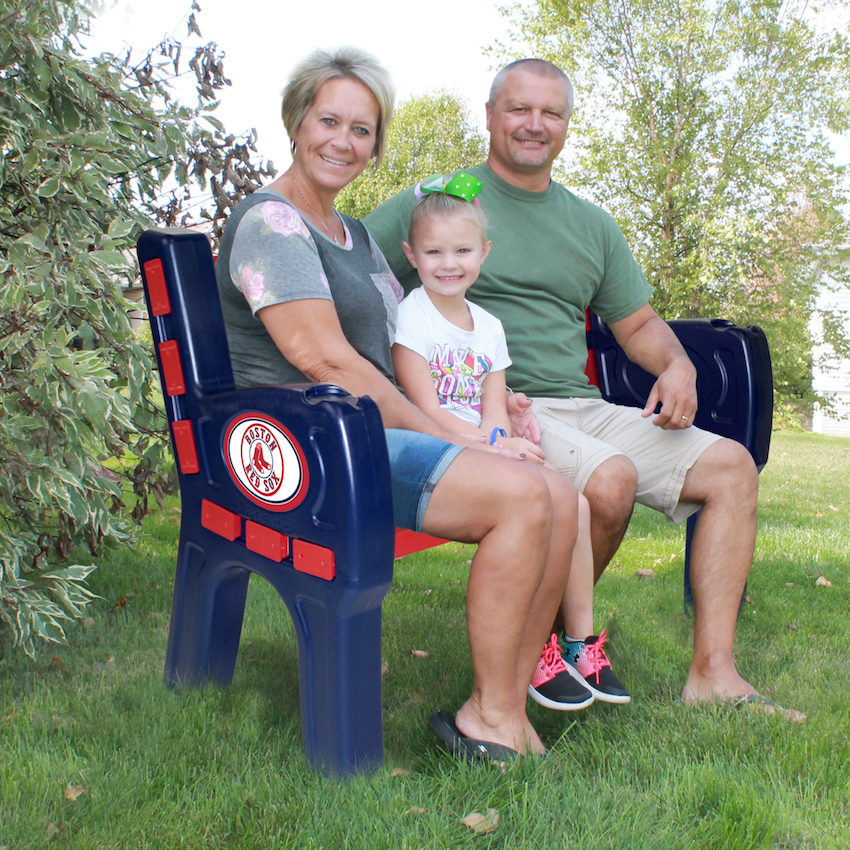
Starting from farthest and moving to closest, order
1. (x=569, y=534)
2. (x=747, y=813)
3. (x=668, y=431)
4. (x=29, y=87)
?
(x=668, y=431) < (x=29, y=87) < (x=569, y=534) < (x=747, y=813)

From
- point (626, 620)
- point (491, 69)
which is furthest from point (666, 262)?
point (626, 620)

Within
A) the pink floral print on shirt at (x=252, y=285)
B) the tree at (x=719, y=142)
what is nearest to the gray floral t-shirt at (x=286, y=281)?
the pink floral print on shirt at (x=252, y=285)

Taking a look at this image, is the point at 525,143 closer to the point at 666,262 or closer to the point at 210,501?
the point at 210,501

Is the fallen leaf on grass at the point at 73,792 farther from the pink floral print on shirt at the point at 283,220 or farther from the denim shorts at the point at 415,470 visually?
the pink floral print on shirt at the point at 283,220

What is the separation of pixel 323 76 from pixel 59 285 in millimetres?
887

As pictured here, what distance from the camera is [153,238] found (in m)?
2.09

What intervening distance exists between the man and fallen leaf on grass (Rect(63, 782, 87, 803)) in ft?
4.80

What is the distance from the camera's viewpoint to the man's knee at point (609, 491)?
243cm

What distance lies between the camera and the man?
2.46 metres

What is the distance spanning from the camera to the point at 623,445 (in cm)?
277

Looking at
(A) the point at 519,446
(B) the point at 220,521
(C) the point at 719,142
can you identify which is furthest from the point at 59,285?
(C) the point at 719,142

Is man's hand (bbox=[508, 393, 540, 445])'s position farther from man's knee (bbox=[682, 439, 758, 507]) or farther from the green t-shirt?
man's knee (bbox=[682, 439, 758, 507])

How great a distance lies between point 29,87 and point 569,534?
2005 mm

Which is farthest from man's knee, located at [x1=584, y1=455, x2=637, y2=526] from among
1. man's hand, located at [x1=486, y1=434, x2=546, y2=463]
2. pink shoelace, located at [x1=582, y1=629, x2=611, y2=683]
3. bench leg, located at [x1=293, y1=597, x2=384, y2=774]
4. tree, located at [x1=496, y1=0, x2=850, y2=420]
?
tree, located at [x1=496, y1=0, x2=850, y2=420]
